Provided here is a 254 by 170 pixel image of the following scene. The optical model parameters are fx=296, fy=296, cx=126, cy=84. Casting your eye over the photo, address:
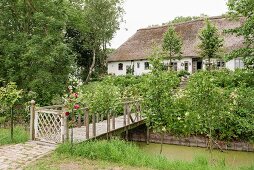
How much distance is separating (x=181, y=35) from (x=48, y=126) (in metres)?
29.1

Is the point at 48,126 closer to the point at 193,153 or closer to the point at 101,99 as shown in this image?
the point at 101,99

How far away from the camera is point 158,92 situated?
35.5 ft

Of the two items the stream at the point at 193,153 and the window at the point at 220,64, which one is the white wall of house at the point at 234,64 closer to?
the window at the point at 220,64

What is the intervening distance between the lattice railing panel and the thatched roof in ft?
77.1

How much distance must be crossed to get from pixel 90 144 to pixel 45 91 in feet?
26.9

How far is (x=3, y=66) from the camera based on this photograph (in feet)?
59.2

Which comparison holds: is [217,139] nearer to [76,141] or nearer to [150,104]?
[150,104]

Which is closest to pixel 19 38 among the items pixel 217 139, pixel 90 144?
pixel 90 144

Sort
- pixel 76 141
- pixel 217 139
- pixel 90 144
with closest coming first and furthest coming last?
1. pixel 90 144
2. pixel 76 141
3. pixel 217 139

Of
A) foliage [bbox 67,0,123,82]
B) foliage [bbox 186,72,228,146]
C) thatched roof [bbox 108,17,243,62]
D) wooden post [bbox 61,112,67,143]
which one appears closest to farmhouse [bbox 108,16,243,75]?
thatched roof [bbox 108,17,243,62]

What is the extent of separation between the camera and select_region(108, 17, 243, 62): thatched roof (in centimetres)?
3307

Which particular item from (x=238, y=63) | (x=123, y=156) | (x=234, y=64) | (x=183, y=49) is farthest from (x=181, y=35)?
(x=123, y=156)

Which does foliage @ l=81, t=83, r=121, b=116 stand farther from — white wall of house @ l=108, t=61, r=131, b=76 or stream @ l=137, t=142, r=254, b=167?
white wall of house @ l=108, t=61, r=131, b=76

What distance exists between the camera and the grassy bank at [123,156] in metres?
8.70
